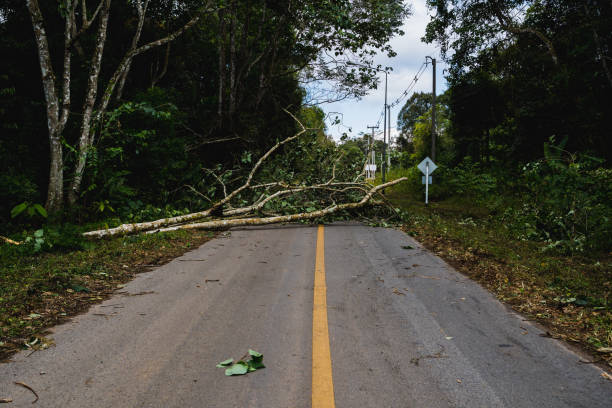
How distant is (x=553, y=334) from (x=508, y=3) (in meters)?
20.4

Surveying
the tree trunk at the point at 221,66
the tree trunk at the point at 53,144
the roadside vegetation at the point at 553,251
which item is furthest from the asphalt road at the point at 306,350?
the tree trunk at the point at 221,66

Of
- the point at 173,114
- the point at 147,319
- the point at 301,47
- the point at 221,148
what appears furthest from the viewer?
the point at 301,47

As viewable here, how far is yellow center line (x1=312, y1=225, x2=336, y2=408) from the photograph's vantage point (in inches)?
114

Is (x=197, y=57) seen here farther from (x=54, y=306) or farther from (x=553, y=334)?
(x=553, y=334)

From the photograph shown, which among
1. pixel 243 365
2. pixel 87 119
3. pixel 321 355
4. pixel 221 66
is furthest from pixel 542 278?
pixel 221 66

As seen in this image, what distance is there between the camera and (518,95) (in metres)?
20.3

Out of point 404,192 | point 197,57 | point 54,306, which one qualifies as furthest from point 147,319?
point 404,192

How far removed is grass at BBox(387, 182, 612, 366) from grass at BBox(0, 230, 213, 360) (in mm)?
5012

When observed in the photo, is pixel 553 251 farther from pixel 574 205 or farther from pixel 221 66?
pixel 221 66

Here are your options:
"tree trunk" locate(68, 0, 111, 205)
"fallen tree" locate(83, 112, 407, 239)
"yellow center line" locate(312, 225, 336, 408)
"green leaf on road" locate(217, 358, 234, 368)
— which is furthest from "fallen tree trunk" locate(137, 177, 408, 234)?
"green leaf on road" locate(217, 358, 234, 368)

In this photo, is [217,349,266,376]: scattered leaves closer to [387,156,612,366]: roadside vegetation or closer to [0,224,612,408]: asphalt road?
[0,224,612,408]: asphalt road

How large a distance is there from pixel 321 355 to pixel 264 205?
888 centimetres

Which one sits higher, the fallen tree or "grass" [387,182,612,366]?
the fallen tree

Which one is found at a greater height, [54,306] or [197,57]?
[197,57]
